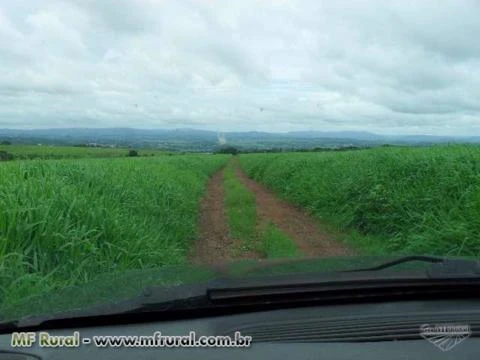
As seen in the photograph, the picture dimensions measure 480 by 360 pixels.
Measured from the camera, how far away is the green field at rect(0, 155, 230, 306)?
4.53 metres

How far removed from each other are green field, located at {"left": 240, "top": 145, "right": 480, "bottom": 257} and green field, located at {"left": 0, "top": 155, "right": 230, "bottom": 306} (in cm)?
334

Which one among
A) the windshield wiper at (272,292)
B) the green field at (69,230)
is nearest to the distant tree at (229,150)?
the green field at (69,230)

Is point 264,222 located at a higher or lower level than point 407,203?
lower

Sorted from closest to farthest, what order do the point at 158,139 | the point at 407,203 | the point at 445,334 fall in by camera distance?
the point at 445,334
the point at 407,203
the point at 158,139

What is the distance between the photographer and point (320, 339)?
1921 millimetres

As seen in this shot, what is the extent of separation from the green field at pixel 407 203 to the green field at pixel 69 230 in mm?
3343

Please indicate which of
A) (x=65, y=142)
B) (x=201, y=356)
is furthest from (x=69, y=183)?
(x=65, y=142)

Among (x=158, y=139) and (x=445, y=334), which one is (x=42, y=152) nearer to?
(x=445, y=334)

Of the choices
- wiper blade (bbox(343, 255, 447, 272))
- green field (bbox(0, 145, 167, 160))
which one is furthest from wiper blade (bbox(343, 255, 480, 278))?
green field (bbox(0, 145, 167, 160))

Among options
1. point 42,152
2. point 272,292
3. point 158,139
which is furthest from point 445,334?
point 158,139

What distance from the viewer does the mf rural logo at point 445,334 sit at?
6.14 ft

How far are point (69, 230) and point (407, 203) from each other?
578 cm

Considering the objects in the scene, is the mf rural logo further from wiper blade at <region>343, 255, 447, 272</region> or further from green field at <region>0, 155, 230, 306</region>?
green field at <region>0, 155, 230, 306</region>

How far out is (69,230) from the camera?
536 cm
